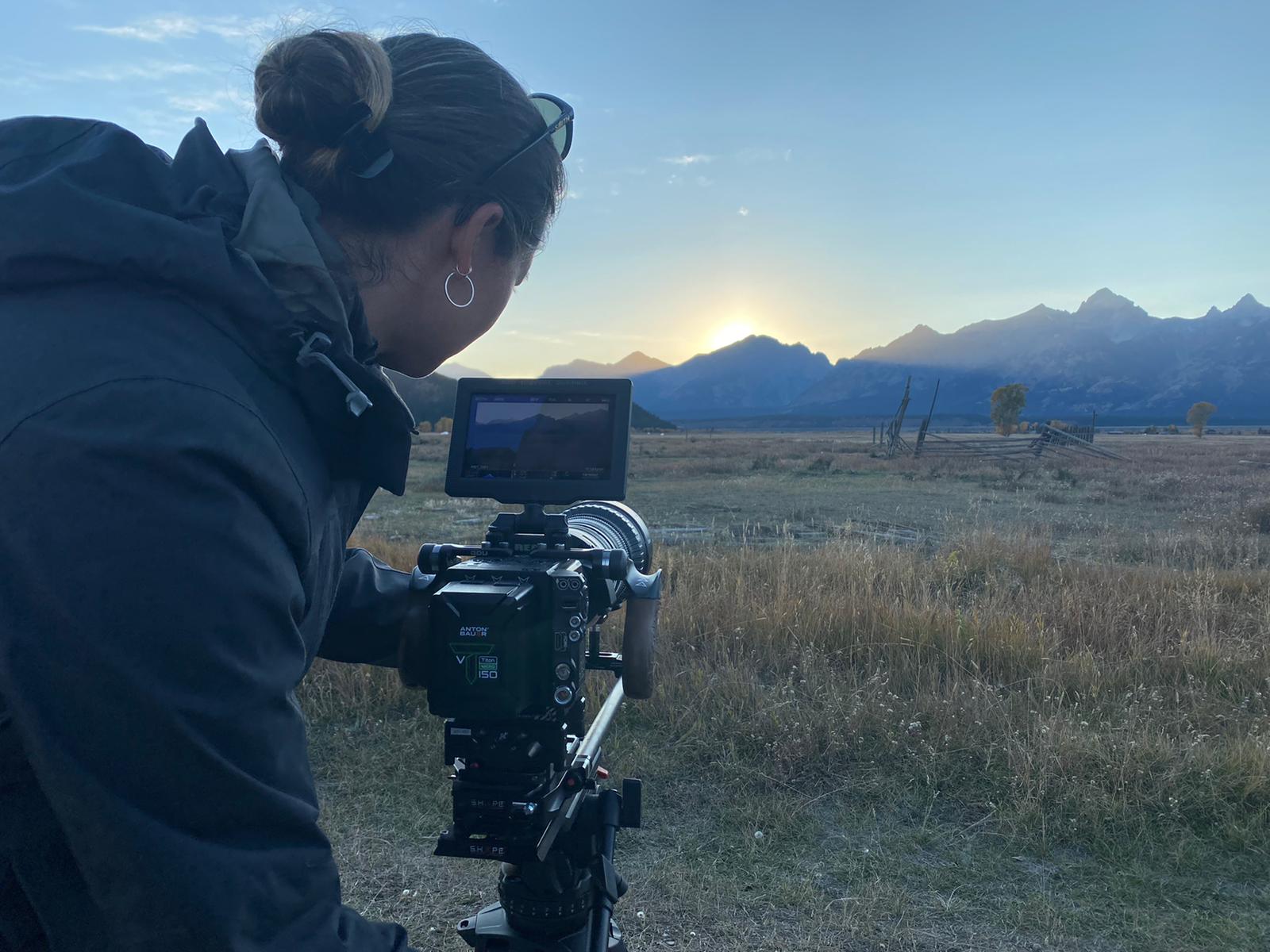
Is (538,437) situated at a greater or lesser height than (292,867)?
greater

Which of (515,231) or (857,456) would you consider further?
(857,456)

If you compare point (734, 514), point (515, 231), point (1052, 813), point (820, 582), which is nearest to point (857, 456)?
point (734, 514)

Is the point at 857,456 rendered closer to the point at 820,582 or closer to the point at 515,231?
the point at 820,582

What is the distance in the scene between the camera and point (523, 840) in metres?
1.39

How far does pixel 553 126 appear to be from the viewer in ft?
4.70

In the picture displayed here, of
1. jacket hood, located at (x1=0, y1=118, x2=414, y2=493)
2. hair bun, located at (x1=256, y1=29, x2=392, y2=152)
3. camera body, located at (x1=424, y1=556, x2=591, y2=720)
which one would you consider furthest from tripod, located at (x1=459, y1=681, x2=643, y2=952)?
hair bun, located at (x1=256, y1=29, x2=392, y2=152)

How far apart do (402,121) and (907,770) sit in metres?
3.29

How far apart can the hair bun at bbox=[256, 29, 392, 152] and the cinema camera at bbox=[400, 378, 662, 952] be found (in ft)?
1.95

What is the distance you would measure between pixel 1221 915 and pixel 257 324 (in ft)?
10.8

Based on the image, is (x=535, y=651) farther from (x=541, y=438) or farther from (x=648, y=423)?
(x=648, y=423)

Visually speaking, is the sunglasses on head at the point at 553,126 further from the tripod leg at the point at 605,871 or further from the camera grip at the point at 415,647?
the tripod leg at the point at 605,871

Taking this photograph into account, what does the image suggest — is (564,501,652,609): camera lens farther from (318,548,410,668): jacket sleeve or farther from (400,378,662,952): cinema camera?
(318,548,410,668): jacket sleeve

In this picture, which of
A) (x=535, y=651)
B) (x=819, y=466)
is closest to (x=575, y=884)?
(x=535, y=651)

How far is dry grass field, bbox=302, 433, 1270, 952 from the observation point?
2.87 m
